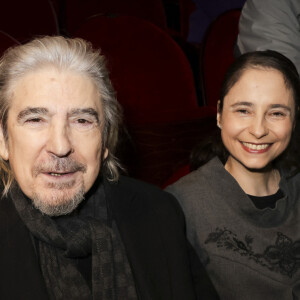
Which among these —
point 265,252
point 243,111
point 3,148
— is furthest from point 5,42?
point 265,252

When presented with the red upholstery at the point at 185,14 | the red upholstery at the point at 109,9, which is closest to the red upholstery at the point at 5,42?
the red upholstery at the point at 109,9

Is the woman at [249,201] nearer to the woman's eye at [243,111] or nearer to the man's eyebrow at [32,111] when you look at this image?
the woman's eye at [243,111]

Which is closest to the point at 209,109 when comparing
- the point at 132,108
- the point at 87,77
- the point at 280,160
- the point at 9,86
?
the point at 132,108

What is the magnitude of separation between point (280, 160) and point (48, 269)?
0.87 meters

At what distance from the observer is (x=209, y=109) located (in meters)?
2.04

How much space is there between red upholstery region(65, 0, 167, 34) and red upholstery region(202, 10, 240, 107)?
0.41 metres

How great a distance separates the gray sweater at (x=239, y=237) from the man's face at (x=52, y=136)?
1.38ft

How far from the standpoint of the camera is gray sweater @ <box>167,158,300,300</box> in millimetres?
1331

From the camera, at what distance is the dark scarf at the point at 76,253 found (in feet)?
3.55

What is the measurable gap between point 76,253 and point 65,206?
118mm

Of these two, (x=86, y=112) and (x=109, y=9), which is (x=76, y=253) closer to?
(x=86, y=112)

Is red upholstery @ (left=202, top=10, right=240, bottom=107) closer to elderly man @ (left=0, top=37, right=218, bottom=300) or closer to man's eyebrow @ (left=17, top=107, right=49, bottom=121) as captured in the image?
elderly man @ (left=0, top=37, right=218, bottom=300)

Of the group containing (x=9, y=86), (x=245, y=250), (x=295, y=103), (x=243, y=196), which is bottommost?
(x=245, y=250)

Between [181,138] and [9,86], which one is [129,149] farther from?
[9,86]
